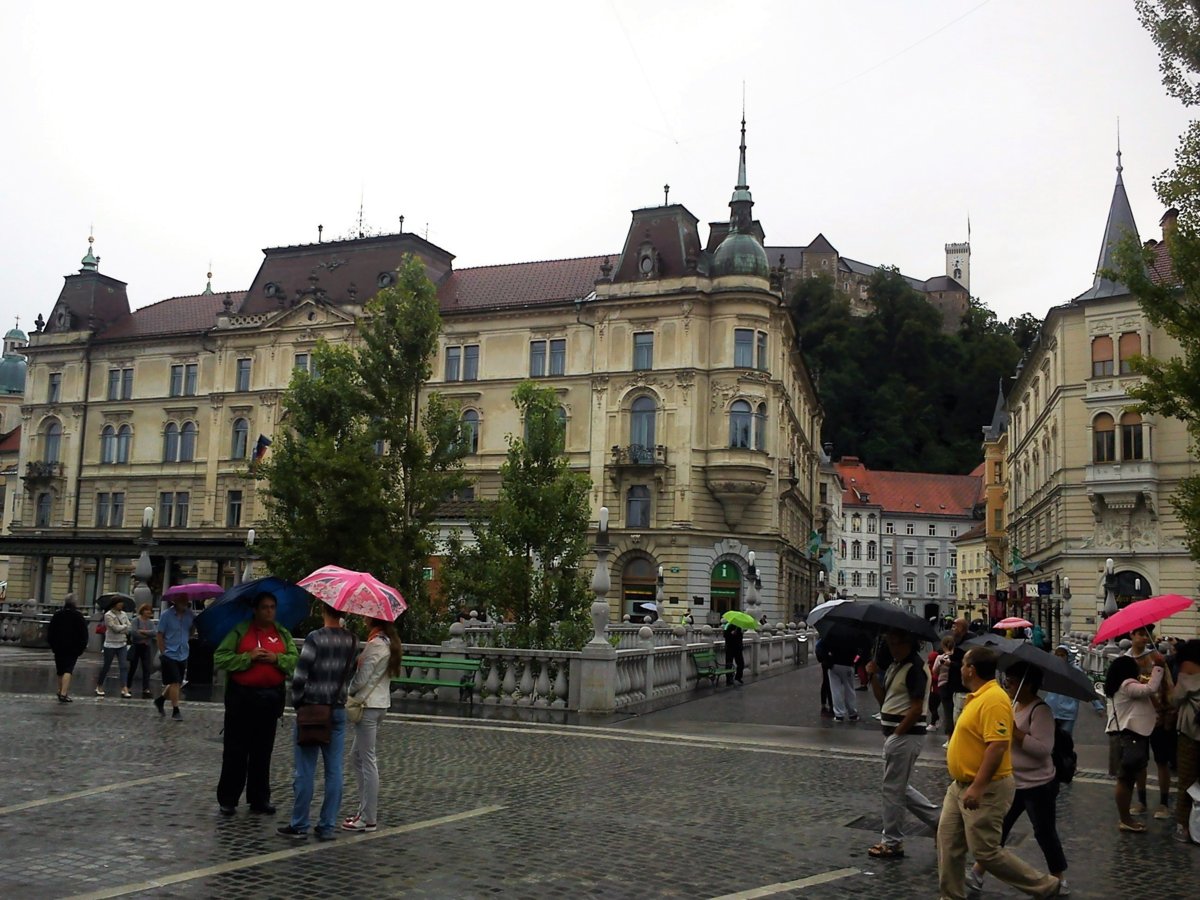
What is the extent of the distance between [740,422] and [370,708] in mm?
41454

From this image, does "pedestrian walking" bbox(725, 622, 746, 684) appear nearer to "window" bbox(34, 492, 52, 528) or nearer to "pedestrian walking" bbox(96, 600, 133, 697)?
"pedestrian walking" bbox(96, 600, 133, 697)

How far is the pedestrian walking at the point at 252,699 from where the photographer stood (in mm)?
9383

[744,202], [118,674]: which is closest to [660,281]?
[744,202]

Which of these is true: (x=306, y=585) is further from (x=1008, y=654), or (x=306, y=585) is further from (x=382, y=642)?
(x=1008, y=654)

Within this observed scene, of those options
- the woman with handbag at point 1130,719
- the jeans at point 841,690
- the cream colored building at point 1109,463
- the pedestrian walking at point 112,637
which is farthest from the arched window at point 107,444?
the woman with handbag at point 1130,719

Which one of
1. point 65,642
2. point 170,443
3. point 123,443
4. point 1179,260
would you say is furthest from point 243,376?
point 1179,260

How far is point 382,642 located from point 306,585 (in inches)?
30.6

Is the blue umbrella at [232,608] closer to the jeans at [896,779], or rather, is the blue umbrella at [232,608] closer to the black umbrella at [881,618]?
the black umbrella at [881,618]

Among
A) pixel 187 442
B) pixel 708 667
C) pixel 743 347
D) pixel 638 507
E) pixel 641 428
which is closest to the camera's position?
pixel 708 667

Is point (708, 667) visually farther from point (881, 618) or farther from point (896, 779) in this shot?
point (896, 779)

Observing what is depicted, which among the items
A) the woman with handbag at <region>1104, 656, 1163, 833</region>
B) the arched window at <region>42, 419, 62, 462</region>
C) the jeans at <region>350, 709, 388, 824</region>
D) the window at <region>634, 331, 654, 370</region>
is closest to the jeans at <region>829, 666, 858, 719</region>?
the woman with handbag at <region>1104, 656, 1163, 833</region>

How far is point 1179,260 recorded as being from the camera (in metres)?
16.5

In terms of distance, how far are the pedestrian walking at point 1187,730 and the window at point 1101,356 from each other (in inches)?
1596

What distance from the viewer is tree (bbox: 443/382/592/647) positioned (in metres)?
23.2
